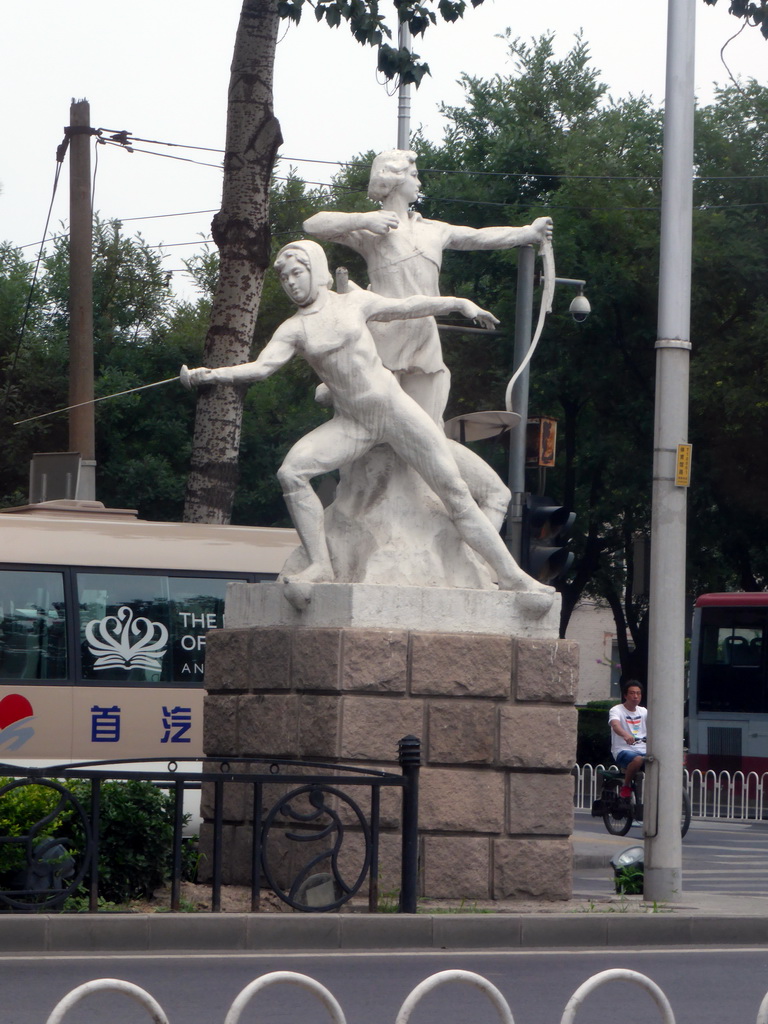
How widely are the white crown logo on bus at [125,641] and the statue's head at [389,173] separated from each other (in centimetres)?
650

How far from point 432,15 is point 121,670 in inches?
256

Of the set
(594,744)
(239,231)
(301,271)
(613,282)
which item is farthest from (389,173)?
(594,744)

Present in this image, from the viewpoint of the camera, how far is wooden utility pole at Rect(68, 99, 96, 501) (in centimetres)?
1925

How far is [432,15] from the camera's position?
46.0 feet

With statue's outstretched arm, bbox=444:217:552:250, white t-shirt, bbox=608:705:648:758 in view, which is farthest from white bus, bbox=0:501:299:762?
statue's outstretched arm, bbox=444:217:552:250

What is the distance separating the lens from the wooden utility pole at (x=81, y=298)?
1925cm

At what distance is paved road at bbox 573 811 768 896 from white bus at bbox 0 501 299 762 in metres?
4.00

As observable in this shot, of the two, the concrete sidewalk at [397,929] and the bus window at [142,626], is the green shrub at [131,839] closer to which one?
the concrete sidewalk at [397,929]

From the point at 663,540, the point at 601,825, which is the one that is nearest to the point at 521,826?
the point at 663,540

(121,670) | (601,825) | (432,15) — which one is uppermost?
(432,15)

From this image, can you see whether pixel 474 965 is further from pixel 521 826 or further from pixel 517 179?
pixel 517 179

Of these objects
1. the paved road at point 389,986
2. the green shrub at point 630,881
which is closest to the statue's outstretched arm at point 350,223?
the paved road at point 389,986

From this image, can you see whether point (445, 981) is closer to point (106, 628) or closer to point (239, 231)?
point (106, 628)

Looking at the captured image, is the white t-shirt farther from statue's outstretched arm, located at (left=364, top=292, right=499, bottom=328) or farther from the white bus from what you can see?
statue's outstretched arm, located at (left=364, top=292, right=499, bottom=328)
